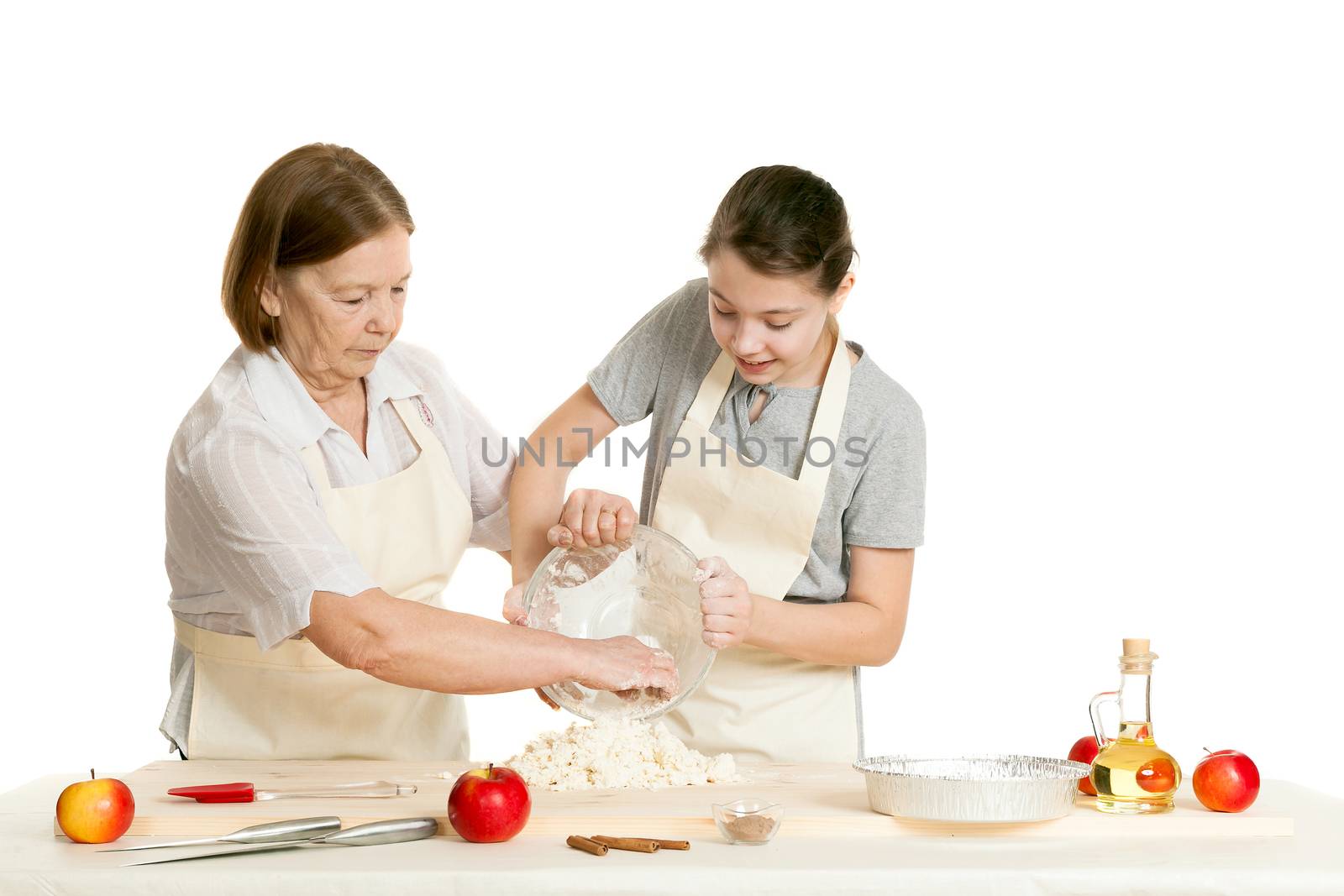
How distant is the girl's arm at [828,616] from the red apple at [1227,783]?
64 centimetres

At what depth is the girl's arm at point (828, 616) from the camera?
Answer: 7.05 feet

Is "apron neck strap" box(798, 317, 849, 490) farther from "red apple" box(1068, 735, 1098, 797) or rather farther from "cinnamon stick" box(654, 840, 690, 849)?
"cinnamon stick" box(654, 840, 690, 849)

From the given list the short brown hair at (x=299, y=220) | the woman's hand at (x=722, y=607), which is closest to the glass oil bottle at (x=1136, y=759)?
the woman's hand at (x=722, y=607)

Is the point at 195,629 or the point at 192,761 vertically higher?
the point at 195,629

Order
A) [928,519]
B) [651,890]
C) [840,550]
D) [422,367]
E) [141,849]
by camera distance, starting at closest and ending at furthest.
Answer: [651,890], [141,849], [840,550], [422,367], [928,519]

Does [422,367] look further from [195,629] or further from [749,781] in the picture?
[749,781]

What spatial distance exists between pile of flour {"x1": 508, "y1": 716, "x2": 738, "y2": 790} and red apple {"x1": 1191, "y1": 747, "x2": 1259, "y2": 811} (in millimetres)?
695

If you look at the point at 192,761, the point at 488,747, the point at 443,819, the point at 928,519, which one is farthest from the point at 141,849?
the point at 928,519

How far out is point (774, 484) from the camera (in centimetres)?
239

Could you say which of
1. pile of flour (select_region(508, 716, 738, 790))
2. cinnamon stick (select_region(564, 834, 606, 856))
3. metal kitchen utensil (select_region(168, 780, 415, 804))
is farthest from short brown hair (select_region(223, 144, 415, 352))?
cinnamon stick (select_region(564, 834, 606, 856))

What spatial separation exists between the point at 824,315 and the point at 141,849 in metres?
1.34

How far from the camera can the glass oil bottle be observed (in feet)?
5.98

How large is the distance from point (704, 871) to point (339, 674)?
1071 millimetres

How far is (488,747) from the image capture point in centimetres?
407
